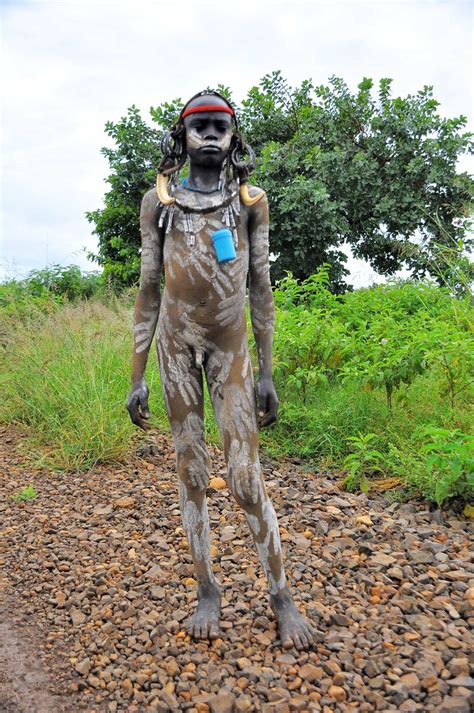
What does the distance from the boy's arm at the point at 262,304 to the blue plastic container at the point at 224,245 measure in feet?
0.57

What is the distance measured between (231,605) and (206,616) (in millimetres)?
234

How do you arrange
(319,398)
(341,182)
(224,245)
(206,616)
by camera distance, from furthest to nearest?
(341,182) < (319,398) < (206,616) < (224,245)

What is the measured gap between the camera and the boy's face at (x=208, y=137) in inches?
96.0

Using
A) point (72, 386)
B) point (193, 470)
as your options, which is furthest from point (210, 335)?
point (72, 386)

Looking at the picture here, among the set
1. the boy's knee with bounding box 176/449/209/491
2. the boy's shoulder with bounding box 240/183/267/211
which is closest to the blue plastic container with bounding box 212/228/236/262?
the boy's shoulder with bounding box 240/183/267/211

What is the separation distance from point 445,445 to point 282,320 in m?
2.33

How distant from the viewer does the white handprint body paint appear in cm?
247

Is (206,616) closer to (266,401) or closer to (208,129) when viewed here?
(266,401)

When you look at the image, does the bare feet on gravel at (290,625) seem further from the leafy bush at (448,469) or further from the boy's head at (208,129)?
the boy's head at (208,129)

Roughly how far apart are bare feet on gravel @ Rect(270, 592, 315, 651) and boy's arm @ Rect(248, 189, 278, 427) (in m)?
0.75

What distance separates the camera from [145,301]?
270cm

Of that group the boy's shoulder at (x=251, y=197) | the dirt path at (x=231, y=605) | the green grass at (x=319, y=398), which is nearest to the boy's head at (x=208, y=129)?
the boy's shoulder at (x=251, y=197)

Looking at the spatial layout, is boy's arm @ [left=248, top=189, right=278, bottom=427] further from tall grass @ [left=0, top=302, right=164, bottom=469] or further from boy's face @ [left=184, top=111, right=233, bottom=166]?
tall grass @ [left=0, top=302, right=164, bottom=469]

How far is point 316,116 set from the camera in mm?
12180
